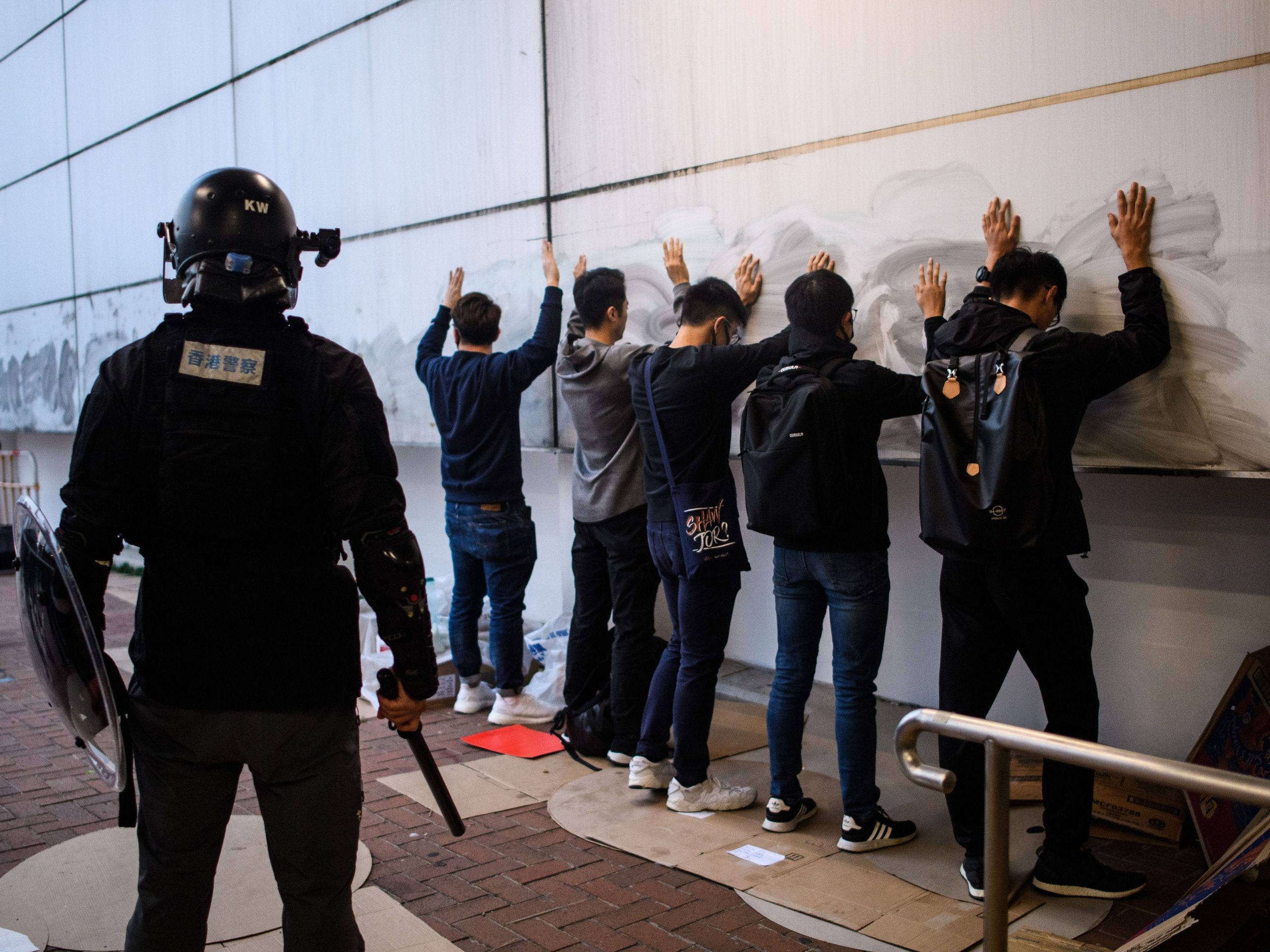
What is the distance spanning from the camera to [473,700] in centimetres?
538

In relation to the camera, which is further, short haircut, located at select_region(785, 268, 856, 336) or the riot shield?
short haircut, located at select_region(785, 268, 856, 336)

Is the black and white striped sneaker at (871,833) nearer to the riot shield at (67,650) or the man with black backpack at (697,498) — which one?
the man with black backpack at (697,498)

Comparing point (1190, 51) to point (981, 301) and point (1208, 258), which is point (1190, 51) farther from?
point (981, 301)

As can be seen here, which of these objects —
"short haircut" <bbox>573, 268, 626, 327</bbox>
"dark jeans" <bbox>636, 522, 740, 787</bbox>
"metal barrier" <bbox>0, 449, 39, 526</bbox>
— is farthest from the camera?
"metal barrier" <bbox>0, 449, 39, 526</bbox>

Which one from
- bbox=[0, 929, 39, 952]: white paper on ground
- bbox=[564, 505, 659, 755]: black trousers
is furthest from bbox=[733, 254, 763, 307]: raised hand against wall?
bbox=[0, 929, 39, 952]: white paper on ground

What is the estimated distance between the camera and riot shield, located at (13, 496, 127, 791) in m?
2.18

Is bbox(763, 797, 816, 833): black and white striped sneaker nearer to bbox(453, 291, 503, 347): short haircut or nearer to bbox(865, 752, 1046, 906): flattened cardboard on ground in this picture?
bbox(865, 752, 1046, 906): flattened cardboard on ground

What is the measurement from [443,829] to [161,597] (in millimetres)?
1974

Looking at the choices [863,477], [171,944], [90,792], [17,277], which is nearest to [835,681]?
[863,477]

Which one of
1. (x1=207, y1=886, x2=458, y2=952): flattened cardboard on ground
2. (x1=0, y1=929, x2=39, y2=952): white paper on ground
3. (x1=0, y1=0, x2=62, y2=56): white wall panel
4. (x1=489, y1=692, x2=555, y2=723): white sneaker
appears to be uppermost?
(x1=0, y1=0, x2=62, y2=56): white wall panel

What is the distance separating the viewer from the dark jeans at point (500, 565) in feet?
16.6

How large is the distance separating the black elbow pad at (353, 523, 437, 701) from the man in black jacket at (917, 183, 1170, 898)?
66.2 inches

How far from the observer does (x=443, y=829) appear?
3883mm

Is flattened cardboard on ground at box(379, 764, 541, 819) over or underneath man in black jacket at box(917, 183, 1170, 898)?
underneath
